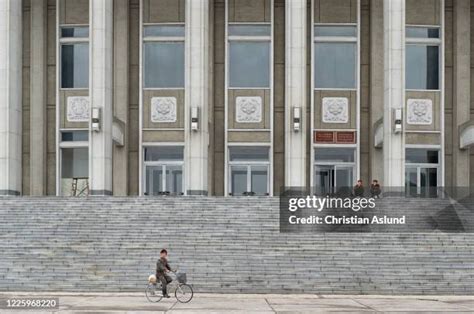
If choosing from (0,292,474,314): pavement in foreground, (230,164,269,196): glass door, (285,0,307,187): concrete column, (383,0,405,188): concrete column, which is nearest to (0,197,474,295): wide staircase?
(0,292,474,314): pavement in foreground

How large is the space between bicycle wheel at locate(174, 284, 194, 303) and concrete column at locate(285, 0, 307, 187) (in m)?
16.2

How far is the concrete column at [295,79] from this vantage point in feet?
124

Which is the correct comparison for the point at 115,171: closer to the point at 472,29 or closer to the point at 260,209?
the point at 260,209

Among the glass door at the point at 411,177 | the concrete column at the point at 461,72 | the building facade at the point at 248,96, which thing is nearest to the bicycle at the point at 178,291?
the building facade at the point at 248,96

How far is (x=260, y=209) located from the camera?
31141 millimetres

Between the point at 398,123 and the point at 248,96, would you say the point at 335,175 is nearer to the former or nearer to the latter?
the point at 398,123

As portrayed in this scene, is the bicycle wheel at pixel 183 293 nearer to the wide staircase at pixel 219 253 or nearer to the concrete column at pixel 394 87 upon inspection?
the wide staircase at pixel 219 253

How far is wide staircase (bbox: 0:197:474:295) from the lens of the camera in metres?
25.3

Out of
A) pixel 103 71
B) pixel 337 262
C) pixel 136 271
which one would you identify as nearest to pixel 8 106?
pixel 103 71

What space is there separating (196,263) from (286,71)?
14755 mm

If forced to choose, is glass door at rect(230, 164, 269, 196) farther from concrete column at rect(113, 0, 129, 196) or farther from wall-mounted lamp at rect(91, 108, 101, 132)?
wall-mounted lamp at rect(91, 108, 101, 132)

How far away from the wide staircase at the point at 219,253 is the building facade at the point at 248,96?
33.2ft

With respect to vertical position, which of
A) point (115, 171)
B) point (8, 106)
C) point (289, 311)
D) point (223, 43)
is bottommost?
point (289, 311)
